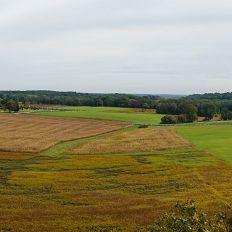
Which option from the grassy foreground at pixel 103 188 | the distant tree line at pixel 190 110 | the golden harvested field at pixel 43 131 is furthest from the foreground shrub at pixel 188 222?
the distant tree line at pixel 190 110

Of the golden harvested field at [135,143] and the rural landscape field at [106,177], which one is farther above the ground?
the golden harvested field at [135,143]

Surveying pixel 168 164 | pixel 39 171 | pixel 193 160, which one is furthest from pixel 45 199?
pixel 193 160

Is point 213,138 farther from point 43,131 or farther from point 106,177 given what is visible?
point 106,177

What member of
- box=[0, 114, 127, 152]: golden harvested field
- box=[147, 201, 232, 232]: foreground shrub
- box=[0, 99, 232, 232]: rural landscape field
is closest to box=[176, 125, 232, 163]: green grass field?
box=[0, 99, 232, 232]: rural landscape field

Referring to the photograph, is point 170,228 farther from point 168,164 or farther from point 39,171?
point 168,164

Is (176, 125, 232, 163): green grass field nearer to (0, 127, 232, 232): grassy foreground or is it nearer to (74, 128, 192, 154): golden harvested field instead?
(74, 128, 192, 154): golden harvested field

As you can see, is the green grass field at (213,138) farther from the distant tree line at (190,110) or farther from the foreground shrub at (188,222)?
the foreground shrub at (188,222)
